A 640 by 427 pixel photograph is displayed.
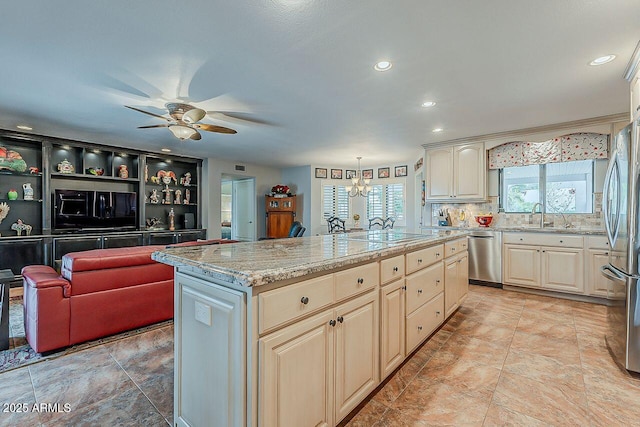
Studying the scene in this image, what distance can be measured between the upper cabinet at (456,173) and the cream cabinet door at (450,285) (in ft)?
7.37

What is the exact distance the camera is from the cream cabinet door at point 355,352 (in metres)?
1.52

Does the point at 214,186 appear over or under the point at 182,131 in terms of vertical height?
under

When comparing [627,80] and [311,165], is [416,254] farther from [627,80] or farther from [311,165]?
[311,165]

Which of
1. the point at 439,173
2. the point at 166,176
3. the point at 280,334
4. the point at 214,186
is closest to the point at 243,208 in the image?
the point at 214,186

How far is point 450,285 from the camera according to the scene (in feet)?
9.99

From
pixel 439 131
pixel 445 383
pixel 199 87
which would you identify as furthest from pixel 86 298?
pixel 439 131

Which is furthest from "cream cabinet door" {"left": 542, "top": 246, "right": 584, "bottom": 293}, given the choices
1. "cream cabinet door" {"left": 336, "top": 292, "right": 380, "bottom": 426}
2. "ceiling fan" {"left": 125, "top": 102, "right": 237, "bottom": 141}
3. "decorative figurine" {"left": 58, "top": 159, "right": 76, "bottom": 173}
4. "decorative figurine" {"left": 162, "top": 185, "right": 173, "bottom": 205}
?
"decorative figurine" {"left": 58, "top": 159, "right": 76, "bottom": 173}

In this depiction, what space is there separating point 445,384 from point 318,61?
2.64 meters

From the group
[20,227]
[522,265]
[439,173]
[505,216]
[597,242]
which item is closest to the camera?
[597,242]

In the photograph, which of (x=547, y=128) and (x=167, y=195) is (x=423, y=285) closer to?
(x=547, y=128)

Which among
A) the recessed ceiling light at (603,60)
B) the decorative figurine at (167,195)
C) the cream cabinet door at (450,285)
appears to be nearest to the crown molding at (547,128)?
the recessed ceiling light at (603,60)

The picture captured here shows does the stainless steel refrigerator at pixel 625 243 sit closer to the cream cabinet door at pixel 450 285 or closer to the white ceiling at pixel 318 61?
the white ceiling at pixel 318 61

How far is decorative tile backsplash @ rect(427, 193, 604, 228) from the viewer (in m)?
4.23

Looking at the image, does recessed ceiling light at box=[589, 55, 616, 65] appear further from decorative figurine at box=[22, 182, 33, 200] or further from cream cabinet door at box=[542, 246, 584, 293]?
decorative figurine at box=[22, 182, 33, 200]
